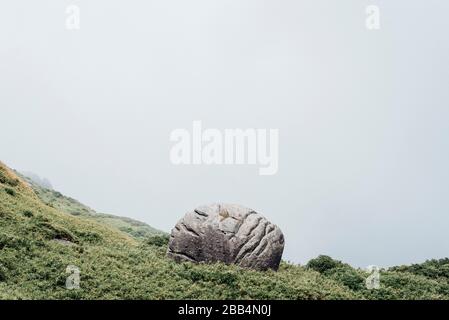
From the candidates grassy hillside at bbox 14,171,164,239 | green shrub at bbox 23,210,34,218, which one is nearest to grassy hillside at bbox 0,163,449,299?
green shrub at bbox 23,210,34,218

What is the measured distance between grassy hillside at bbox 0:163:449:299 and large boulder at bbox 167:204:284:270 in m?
0.86

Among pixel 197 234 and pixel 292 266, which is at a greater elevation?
pixel 197 234

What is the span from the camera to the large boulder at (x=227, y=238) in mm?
24375

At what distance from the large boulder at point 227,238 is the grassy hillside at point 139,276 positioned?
861 mm

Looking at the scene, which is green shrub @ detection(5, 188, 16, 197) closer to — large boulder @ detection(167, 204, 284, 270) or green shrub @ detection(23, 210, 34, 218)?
green shrub @ detection(23, 210, 34, 218)

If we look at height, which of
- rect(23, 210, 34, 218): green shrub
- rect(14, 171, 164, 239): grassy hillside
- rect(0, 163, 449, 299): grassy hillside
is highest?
rect(23, 210, 34, 218): green shrub

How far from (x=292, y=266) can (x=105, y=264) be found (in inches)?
386

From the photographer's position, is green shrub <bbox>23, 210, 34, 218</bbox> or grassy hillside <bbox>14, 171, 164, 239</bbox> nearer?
green shrub <bbox>23, 210, 34, 218</bbox>

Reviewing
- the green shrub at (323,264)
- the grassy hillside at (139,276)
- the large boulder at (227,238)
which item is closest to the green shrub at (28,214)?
the grassy hillside at (139,276)

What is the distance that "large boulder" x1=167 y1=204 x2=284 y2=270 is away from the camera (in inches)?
960

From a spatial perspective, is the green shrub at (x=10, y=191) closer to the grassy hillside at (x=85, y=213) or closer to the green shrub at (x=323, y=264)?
the grassy hillside at (x=85, y=213)
